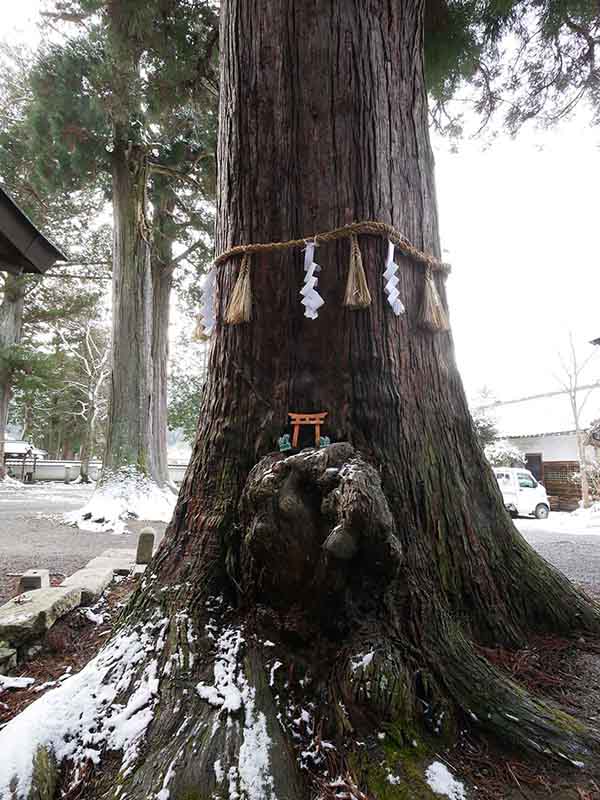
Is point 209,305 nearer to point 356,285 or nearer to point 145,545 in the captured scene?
point 356,285

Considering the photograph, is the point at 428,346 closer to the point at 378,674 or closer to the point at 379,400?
the point at 379,400

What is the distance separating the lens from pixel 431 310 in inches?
74.0

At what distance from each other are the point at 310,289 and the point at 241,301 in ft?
0.96

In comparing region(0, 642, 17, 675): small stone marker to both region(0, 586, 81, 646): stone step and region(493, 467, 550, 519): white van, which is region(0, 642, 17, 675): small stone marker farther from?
region(493, 467, 550, 519): white van

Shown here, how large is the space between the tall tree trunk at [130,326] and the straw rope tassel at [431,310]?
6495 mm

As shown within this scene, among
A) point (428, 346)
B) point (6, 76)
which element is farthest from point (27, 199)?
point (428, 346)

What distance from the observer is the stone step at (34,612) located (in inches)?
76.7

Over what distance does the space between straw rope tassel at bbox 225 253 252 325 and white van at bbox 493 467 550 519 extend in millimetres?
11189

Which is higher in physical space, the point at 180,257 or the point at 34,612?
the point at 180,257

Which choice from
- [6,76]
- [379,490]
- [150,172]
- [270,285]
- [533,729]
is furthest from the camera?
[6,76]

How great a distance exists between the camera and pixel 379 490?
4.59ft

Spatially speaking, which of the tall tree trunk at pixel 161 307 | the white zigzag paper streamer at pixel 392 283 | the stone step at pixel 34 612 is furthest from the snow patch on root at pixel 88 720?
the tall tree trunk at pixel 161 307

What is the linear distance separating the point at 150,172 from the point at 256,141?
8.27 m

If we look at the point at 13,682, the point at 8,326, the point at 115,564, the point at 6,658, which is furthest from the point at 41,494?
the point at 13,682
